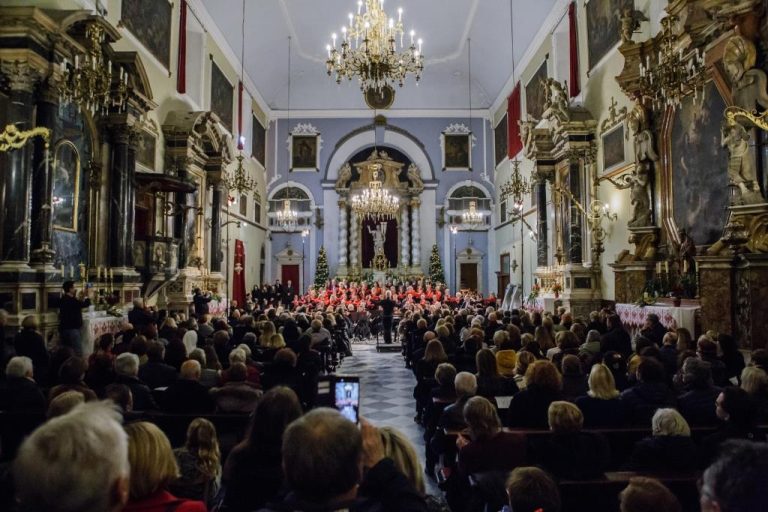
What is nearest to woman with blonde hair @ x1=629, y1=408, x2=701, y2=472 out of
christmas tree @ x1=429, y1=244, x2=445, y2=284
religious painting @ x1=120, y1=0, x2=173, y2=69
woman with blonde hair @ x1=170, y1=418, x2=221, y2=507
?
woman with blonde hair @ x1=170, y1=418, x2=221, y2=507

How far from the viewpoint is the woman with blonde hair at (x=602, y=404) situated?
12.7ft

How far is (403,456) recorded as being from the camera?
2195mm

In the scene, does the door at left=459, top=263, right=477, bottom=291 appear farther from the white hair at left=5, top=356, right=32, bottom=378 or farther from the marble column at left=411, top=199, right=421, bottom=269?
the white hair at left=5, top=356, right=32, bottom=378

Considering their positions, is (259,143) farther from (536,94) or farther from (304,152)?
(536,94)

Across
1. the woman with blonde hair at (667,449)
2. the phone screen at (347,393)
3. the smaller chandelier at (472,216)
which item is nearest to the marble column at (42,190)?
the phone screen at (347,393)

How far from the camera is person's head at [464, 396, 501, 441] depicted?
3.20 meters

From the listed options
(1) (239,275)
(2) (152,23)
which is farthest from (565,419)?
(1) (239,275)

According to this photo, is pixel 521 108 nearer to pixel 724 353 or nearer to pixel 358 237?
pixel 358 237

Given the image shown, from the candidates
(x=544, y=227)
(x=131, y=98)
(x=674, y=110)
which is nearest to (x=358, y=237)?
(x=544, y=227)

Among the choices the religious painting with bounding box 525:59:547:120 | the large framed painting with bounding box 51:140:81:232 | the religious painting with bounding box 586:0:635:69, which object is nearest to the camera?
the large framed painting with bounding box 51:140:81:232

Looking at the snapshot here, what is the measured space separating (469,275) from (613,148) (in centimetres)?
1408

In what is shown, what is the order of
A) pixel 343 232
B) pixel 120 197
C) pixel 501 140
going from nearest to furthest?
pixel 120 197
pixel 501 140
pixel 343 232

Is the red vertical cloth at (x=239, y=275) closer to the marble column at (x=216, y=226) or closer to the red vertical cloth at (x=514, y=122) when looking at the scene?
the marble column at (x=216, y=226)

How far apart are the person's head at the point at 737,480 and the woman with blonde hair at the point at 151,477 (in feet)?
5.03
